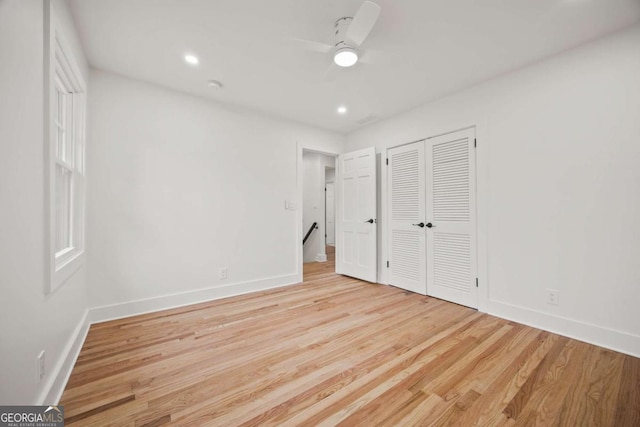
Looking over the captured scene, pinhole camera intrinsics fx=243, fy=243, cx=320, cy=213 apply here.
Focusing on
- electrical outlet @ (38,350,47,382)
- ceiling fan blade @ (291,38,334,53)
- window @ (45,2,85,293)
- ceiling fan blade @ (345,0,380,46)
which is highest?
ceiling fan blade @ (291,38,334,53)

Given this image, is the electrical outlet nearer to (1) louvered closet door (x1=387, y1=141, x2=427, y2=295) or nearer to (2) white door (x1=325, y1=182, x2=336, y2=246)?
(1) louvered closet door (x1=387, y1=141, x2=427, y2=295)

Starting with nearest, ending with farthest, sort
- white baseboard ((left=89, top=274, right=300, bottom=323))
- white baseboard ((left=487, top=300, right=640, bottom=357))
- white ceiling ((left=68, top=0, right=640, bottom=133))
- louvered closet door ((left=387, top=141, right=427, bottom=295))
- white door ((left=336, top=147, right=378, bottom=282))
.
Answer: white ceiling ((left=68, top=0, right=640, bottom=133))
white baseboard ((left=487, top=300, right=640, bottom=357))
white baseboard ((left=89, top=274, right=300, bottom=323))
louvered closet door ((left=387, top=141, right=427, bottom=295))
white door ((left=336, top=147, right=378, bottom=282))

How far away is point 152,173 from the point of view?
2738 mm

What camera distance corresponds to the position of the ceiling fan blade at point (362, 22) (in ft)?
4.98

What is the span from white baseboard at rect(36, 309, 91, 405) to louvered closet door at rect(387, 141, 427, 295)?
11.3 ft

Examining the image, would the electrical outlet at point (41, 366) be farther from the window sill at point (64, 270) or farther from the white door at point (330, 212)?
the white door at point (330, 212)

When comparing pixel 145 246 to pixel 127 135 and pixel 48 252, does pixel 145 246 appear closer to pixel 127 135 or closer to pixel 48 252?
pixel 127 135

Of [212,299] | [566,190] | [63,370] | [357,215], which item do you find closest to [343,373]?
[63,370]

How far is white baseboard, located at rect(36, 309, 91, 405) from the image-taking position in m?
1.29

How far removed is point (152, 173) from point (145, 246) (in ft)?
2.69

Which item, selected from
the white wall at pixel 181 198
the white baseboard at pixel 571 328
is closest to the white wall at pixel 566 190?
the white baseboard at pixel 571 328

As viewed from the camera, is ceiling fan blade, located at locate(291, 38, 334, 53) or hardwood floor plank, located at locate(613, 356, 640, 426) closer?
hardwood floor plank, located at locate(613, 356, 640, 426)

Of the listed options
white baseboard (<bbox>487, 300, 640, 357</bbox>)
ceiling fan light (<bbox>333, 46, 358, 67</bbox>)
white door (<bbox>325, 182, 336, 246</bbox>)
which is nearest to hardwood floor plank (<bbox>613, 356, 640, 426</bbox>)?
white baseboard (<bbox>487, 300, 640, 357</bbox>)

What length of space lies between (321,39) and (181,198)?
7.51ft
